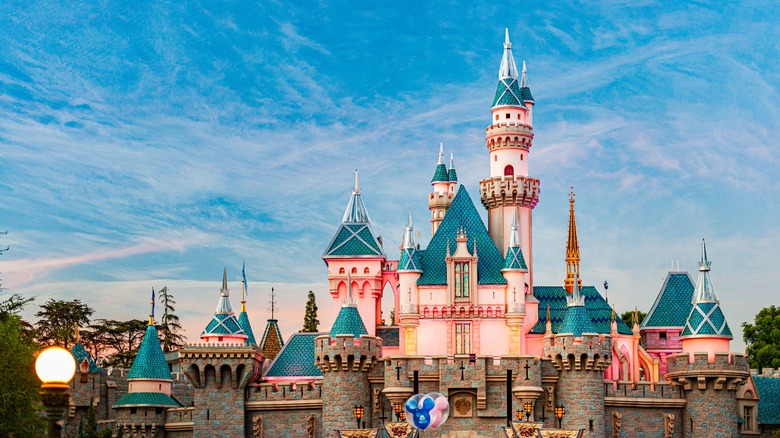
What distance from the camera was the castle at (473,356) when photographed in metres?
51.5

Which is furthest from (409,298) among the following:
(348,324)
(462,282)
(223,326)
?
(223,326)

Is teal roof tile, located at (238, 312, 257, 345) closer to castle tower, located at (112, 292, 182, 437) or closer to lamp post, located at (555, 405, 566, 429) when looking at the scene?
castle tower, located at (112, 292, 182, 437)

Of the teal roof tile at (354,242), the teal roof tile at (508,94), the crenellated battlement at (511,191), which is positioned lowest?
the teal roof tile at (354,242)

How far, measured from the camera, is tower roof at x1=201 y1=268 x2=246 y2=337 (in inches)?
2274

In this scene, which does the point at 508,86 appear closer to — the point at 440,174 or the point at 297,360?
the point at 440,174

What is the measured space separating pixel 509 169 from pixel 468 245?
16.3 ft

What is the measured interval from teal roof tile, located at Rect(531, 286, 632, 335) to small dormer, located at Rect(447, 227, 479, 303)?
3719 mm

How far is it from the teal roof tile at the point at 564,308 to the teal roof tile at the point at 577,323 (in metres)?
3.87

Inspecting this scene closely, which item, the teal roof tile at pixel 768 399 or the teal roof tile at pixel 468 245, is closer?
the teal roof tile at pixel 768 399

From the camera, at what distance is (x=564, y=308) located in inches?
2333

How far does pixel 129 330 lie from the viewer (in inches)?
3420

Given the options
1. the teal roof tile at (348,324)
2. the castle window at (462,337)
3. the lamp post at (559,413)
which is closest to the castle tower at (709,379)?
the lamp post at (559,413)

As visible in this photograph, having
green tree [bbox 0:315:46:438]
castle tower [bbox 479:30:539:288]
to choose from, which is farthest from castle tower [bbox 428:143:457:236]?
green tree [bbox 0:315:46:438]

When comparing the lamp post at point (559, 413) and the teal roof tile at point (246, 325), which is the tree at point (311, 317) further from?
the lamp post at point (559, 413)
